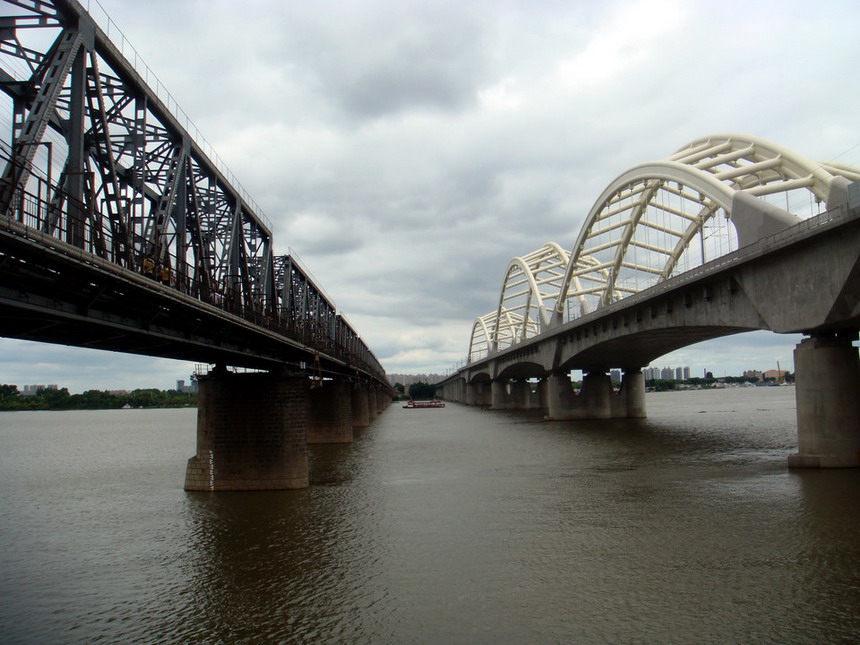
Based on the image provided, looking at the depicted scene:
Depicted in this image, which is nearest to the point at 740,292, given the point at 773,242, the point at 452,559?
the point at 773,242

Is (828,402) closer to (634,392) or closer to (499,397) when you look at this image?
(634,392)

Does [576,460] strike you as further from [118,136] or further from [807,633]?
[118,136]

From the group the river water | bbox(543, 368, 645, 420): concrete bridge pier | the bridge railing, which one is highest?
the bridge railing

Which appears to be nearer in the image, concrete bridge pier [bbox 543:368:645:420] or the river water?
the river water

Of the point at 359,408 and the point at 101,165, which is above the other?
the point at 101,165

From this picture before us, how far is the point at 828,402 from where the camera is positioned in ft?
85.2

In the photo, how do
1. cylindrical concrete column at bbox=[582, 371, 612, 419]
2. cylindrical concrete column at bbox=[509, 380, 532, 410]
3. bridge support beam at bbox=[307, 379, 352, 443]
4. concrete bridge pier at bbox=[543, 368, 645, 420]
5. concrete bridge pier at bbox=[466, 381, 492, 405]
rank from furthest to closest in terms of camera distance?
concrete bridge pier at bbox=[466, 381, 492, 405]
cylindrical concrete column at bbox=[509, 380, 532, 410]
concrete bridge pier at bbox=[543, 368, 645, 420]
cylindrical concrete column at bbox=[582, 371, 612, 419]
bridge support beam at bbox=[307, 379, 352, 443]

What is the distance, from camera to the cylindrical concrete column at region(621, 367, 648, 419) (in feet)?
236

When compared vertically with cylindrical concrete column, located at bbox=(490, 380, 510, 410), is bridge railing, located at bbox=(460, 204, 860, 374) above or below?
above

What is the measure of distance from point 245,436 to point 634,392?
178 feet

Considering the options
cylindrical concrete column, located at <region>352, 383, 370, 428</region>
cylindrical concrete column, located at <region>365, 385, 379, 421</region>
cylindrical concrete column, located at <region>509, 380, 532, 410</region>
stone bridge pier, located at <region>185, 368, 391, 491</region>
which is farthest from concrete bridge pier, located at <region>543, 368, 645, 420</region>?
stone bridge pier, located at <region>185, 368, 391, 491</region>

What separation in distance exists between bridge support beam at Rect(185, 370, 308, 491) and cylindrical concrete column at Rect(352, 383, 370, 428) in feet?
155

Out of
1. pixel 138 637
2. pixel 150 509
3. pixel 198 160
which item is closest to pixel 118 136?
pixel 198 160

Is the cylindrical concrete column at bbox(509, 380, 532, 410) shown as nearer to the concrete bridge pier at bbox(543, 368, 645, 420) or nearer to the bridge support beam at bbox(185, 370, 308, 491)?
the concrete bridge pier at bbox(543, 368, 645, 420)
